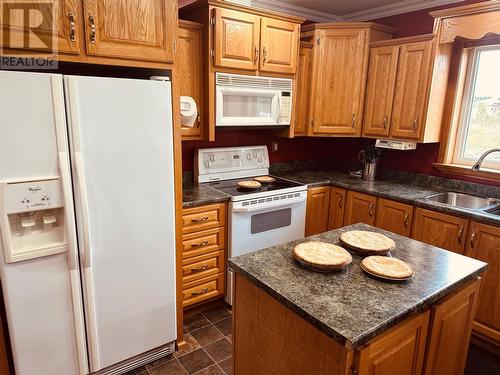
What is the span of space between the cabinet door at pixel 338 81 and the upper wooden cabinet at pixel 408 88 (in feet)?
0.38

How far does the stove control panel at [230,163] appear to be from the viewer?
302 cm

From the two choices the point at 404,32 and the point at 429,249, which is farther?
the point at 404,32

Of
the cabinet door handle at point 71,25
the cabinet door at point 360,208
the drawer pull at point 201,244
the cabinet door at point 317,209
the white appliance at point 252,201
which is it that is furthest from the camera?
the cabinet door at point 317,209

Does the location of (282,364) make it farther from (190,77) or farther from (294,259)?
(190,77)

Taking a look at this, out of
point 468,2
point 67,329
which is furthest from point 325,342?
point 468,2

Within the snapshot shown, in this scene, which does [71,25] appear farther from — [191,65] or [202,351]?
[202,351]

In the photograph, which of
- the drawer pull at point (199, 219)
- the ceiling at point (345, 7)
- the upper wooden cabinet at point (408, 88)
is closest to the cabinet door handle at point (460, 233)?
the upper wooden cabinet at point (408, 88)

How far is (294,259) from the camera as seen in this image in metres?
1.52

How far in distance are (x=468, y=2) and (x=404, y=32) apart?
565 mm

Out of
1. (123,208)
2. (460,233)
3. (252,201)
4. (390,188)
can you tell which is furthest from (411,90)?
(123,208)

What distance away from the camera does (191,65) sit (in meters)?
2.63

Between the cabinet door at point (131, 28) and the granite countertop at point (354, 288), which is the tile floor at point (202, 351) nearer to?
the granite countertop at point (354, 288)

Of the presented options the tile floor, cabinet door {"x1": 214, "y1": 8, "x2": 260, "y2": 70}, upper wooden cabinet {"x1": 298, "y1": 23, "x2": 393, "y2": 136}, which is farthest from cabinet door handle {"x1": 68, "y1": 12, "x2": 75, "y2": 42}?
upper wooden cabinet {"x1": 298, "y1": 23, "x2": 393, "y2": 136}

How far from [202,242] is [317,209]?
1.28 metres
